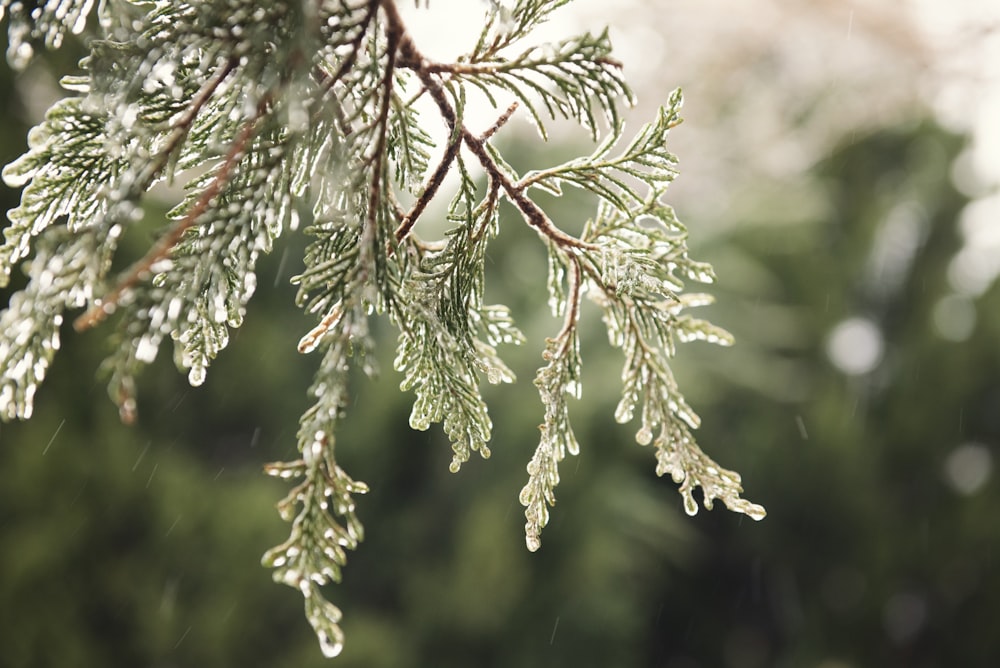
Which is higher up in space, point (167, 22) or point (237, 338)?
point (167, 22)

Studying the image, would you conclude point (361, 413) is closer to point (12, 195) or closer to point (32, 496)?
point (32, 496)

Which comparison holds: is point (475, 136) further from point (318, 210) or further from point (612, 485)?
point (612, 485)

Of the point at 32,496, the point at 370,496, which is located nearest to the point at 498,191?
the point at 32,496

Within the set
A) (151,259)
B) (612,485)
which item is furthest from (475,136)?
(612,485)

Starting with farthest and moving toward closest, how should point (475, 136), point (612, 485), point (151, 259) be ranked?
point (612, 485) → point (475, 136) → point (151, 259)

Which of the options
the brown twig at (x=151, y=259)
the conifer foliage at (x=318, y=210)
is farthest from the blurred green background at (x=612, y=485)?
the brown twig at (x=151, y=259)

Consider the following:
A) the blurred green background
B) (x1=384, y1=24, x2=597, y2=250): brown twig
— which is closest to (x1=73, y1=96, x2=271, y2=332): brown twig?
(x1=384, y1=24, x2=597, y2=250): brown twig
